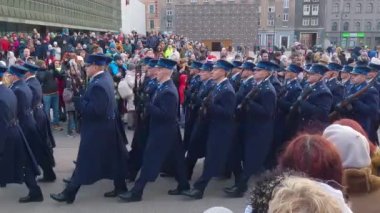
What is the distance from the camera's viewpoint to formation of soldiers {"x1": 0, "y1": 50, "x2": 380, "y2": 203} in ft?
20.1

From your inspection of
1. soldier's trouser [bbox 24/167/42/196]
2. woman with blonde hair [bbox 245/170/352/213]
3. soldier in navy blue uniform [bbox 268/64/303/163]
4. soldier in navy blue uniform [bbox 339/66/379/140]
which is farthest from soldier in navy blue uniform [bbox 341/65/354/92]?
woman with blonde hair [bbox 245/170/352/213]

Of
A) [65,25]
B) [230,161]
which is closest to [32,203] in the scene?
[230,161]

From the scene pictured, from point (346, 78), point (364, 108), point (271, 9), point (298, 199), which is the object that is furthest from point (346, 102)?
point (271, 9)

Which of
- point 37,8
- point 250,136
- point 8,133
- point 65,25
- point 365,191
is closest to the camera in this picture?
point 365,191

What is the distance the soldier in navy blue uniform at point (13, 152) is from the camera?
5.96 metres

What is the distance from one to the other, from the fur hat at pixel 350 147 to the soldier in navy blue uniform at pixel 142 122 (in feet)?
12.9

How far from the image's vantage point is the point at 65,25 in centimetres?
3222

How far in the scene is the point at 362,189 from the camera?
9.49ft

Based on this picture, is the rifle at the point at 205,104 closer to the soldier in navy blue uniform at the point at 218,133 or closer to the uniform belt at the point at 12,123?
the soldier in navy blue uniform at the point at 218,133

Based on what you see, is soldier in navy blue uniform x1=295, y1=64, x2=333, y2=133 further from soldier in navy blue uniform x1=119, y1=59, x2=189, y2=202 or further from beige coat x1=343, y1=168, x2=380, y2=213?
beige coat x1=343, y1=168, x2=380, y2=213

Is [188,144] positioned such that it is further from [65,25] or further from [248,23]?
[248,23]

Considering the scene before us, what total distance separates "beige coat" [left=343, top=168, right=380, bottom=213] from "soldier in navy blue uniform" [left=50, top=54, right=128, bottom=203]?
379 cm

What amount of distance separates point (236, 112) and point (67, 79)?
4897 mm

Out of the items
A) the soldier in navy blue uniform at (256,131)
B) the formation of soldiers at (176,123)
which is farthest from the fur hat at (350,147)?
the soldier in navy blue uniform at (256,131)
